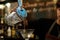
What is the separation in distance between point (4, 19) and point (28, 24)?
0.53 ft

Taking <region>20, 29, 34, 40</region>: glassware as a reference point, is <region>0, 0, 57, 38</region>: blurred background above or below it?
above

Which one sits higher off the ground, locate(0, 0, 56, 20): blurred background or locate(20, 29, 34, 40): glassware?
locate(0, 0, 56, 20): blurred background

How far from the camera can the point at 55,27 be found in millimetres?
1005

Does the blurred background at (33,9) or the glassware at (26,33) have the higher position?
the blurred background at (33,9)

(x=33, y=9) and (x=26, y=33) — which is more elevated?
(x=33, y=9)

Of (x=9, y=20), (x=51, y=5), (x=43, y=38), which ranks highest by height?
(x=51, y=5)

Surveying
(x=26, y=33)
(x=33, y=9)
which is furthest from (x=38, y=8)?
(x=26, y=33)

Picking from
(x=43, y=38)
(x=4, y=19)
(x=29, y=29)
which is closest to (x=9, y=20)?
(x=4, y=19)

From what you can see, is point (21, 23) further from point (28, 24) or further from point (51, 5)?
point (51, 5)

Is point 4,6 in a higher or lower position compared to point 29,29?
higher

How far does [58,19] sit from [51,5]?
0.10 meters

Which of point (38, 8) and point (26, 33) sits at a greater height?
point (38, 8)

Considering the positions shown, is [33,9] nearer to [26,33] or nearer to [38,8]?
[38,8]

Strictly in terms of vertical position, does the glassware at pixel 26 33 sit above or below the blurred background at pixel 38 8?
below
